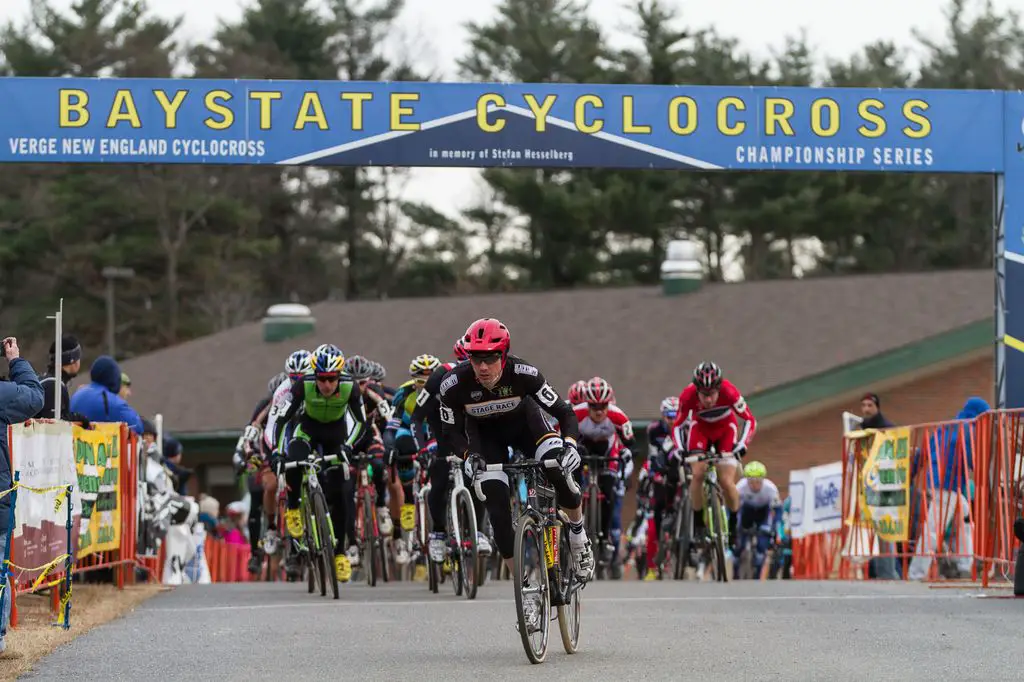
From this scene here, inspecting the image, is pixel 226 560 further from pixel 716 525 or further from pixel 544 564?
pixel 544 564

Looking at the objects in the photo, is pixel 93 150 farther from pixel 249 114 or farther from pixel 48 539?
pixel 48 539

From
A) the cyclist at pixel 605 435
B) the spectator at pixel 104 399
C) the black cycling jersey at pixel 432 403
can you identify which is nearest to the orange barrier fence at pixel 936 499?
the cyclist at pixel 605 435

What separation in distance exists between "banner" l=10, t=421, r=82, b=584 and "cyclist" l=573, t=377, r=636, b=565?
6636 mm

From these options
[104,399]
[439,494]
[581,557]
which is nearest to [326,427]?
[439,494]

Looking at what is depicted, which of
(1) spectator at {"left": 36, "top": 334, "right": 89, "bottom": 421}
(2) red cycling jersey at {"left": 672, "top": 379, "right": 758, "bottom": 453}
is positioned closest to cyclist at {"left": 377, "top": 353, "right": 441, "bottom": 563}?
(2) red cycling jersey at {"left": 672, "top": 379, "right": 758, "bottom": 453}

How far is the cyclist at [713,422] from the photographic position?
58.9 feet

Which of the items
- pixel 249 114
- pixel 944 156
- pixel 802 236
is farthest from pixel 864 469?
pixel 802 236

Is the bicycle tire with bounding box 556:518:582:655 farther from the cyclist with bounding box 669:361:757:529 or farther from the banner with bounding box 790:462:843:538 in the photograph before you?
the banner with bounding box 790:462:843:538

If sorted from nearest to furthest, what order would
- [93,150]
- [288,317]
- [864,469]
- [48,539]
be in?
[48,539] → [93,150] → [864,469] → [288,317]

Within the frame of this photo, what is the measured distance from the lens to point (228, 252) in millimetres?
59844

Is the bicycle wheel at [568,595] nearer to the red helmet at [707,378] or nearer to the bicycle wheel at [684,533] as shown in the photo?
the red helmet at [707,378]

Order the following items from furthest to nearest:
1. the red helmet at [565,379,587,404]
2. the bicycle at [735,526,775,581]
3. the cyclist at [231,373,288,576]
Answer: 1. the bicycle at [735,526,775,581]
2. the red helmet at [565,379,587,404]
3. the cyclist at [231,373,288,576]

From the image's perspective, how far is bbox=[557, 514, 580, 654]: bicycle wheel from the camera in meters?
10.7

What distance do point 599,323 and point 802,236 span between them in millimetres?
21793
